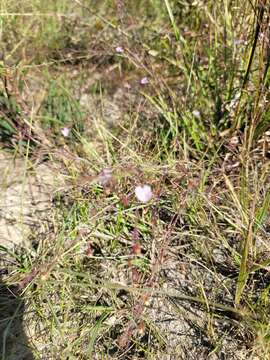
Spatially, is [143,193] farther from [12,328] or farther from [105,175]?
Result: [12,328]

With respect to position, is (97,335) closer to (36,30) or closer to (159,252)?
(159,252)

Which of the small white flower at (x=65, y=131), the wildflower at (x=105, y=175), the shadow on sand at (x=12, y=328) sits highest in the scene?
the wildflower at (x=105, y=175)

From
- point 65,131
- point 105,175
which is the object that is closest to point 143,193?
point 105,175

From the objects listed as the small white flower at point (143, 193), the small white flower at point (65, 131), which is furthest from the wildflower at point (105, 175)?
the small white flower at point (65, 131)

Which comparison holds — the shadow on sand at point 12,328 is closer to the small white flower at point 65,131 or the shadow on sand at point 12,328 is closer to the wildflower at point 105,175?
the wildflower at point 105,175

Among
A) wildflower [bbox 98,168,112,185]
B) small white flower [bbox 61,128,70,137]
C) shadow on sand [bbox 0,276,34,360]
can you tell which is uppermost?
wildflower [bbox 98,168,112,185]

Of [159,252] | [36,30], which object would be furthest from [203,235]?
[36,30]

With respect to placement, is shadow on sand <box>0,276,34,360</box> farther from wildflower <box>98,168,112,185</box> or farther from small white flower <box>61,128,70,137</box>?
small white flower <box>61,128,70,137</box>

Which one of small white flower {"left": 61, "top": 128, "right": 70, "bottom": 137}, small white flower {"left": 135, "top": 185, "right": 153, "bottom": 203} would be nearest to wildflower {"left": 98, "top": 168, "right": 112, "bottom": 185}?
small white flower {"left": 135, "top": 185, "right": 153, "bottom": 203}
